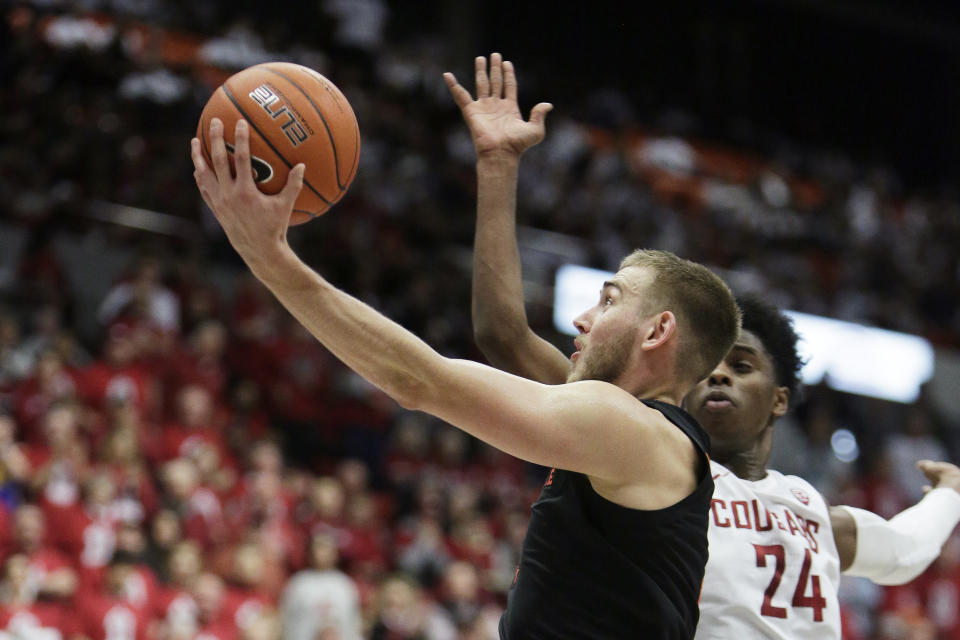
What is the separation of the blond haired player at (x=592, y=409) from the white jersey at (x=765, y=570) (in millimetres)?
448

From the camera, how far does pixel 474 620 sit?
321 inches

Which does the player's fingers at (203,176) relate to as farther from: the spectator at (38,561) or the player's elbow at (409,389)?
the spectator at (38,561)

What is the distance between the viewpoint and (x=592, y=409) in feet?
7.32

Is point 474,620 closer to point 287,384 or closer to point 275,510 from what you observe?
point 275,510

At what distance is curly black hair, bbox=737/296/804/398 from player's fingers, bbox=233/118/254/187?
5.74 feet

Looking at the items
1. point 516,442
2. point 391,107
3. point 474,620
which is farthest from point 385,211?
point 516,442

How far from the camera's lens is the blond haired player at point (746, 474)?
2982 mm

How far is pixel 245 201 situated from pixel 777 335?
186 centimetres

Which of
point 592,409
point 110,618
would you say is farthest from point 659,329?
point 110,618

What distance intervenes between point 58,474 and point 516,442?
5579 millimetres

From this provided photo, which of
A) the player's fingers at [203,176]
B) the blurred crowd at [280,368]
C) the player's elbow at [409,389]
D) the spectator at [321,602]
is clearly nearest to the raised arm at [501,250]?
the player's elbow at [409,389]

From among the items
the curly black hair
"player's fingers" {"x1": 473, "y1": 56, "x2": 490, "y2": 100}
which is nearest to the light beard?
the curly black hair

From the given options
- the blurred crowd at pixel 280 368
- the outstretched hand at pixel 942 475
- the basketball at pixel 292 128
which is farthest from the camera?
the blurred crowd at pixel 280 368

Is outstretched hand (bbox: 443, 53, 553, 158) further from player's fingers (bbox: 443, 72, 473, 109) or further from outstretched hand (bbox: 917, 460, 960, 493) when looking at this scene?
outstretched hand (bbox: 917, 460, 960, 493)
